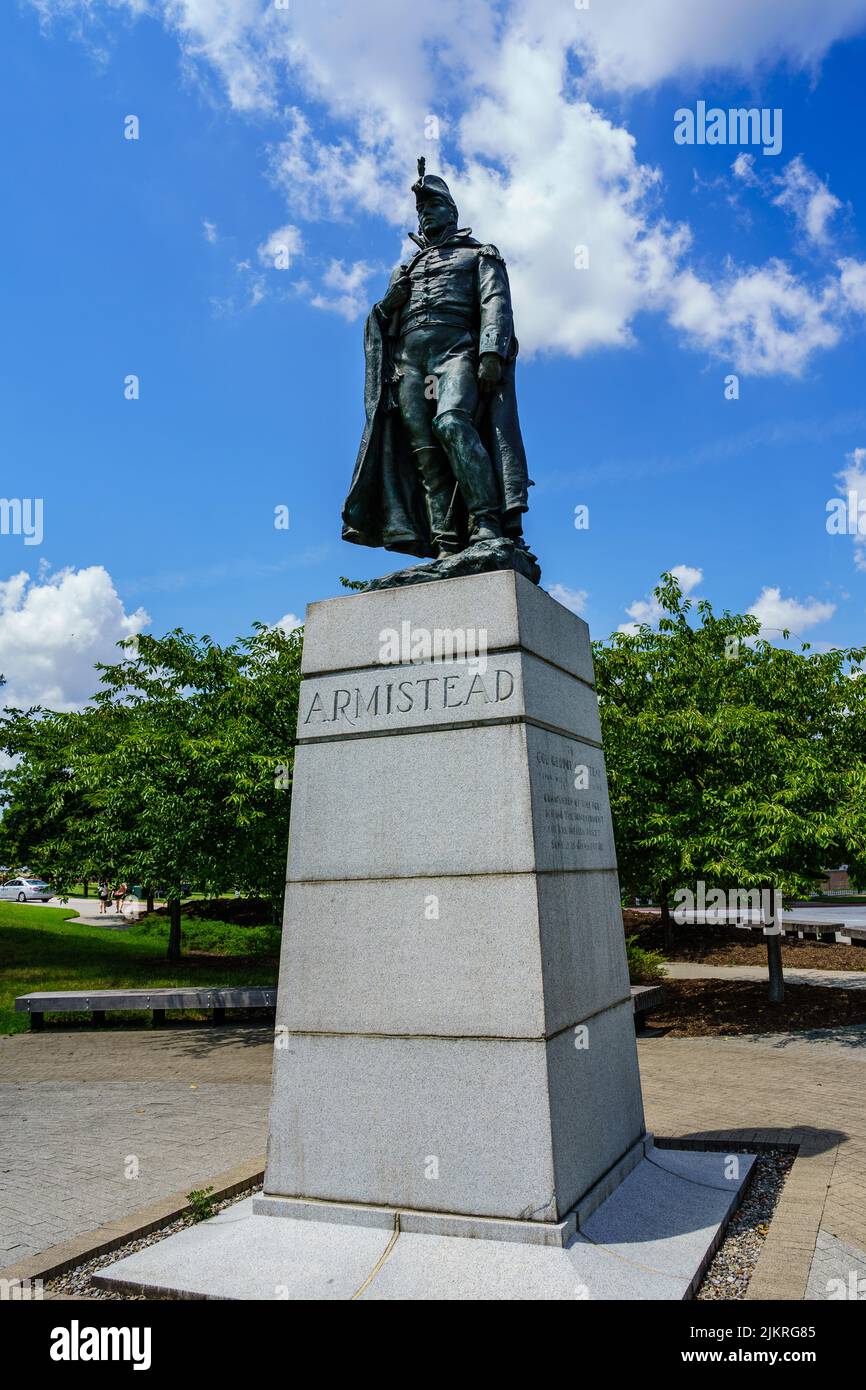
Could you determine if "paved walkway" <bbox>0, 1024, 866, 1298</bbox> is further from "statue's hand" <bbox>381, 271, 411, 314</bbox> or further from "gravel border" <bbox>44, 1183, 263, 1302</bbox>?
"statue's hand" <bbox>381, 271, 411, 314</bbox>

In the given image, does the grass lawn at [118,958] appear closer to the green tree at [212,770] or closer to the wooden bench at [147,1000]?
the wooden bench at [147,1000]

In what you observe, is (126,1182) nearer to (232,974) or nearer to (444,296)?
(444,296)

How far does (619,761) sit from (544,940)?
853cm

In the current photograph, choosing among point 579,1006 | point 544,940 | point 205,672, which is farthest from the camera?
point 205,672

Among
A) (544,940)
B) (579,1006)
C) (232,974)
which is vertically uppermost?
(544,940)

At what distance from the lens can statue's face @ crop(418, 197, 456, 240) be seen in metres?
6.66

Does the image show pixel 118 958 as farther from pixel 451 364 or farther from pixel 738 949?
pixel 451 364

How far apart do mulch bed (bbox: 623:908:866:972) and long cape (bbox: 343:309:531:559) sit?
16.3m

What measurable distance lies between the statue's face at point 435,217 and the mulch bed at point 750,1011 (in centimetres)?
1079

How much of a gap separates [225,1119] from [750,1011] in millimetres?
8935

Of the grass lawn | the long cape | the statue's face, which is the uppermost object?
the statue's face

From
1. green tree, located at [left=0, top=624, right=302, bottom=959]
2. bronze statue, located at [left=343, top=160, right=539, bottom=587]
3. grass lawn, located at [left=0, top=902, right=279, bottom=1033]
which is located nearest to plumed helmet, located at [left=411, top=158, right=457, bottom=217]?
bronze statue, located at [left=343, top=160, right=539, bottom=587]

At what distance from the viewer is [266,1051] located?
12.3 meters
